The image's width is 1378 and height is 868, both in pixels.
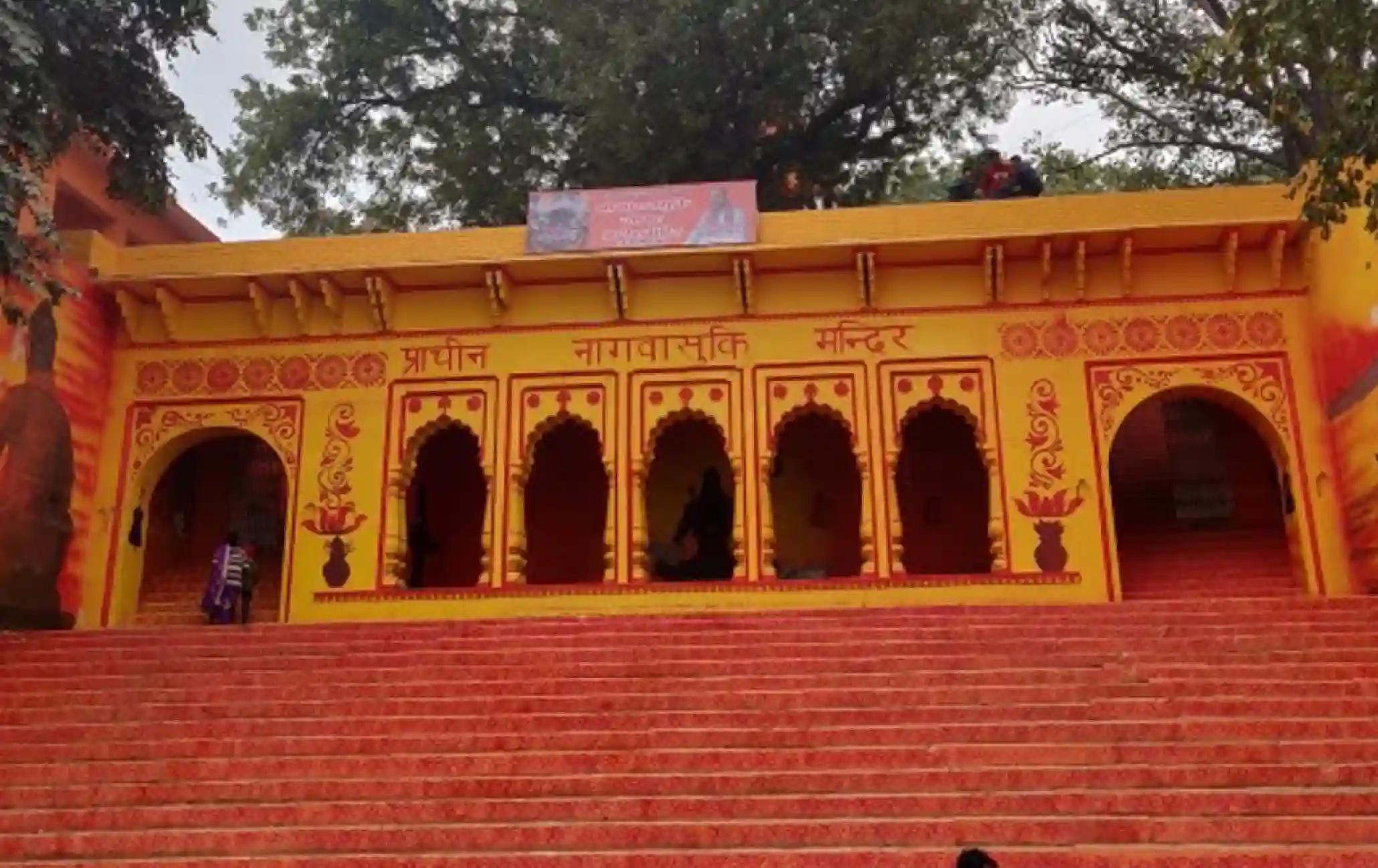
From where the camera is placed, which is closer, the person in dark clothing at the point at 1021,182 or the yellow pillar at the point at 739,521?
the yellow pillar at the point at 739,521

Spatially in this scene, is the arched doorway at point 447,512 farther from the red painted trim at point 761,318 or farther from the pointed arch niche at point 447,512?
the red painted trim at point 761,318

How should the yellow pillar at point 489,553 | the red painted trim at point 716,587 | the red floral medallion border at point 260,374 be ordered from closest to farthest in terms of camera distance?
1. the red painted trim at point 716,587
2. the yellow pillar at point 489,553
3. the red floral medallion border at point 260,374

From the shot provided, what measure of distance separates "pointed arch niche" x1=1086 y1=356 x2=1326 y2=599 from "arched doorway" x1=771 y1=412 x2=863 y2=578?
296 cm

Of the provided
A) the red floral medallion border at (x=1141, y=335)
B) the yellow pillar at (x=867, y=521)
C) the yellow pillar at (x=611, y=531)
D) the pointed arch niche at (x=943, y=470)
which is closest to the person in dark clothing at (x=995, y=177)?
the red floral medallion border at (x=1141, y=335)

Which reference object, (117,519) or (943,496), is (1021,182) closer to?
(943,496)

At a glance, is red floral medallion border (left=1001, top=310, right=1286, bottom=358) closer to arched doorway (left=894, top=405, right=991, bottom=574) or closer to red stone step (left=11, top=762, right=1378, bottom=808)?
arched doorway (left=894, top=405, right=991, bottom=574)

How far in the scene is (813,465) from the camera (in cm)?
1522

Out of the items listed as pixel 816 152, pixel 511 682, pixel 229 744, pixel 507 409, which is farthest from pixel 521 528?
pixel 816 152

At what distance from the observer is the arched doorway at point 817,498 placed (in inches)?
583

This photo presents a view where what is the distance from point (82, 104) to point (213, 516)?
5.37 meters

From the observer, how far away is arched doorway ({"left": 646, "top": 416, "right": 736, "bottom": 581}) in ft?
46.6

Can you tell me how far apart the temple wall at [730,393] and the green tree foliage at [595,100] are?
15.3 feet

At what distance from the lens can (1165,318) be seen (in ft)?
42.9

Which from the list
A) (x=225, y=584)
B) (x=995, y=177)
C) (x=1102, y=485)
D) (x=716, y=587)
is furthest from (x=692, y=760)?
(x=995, y=177)
